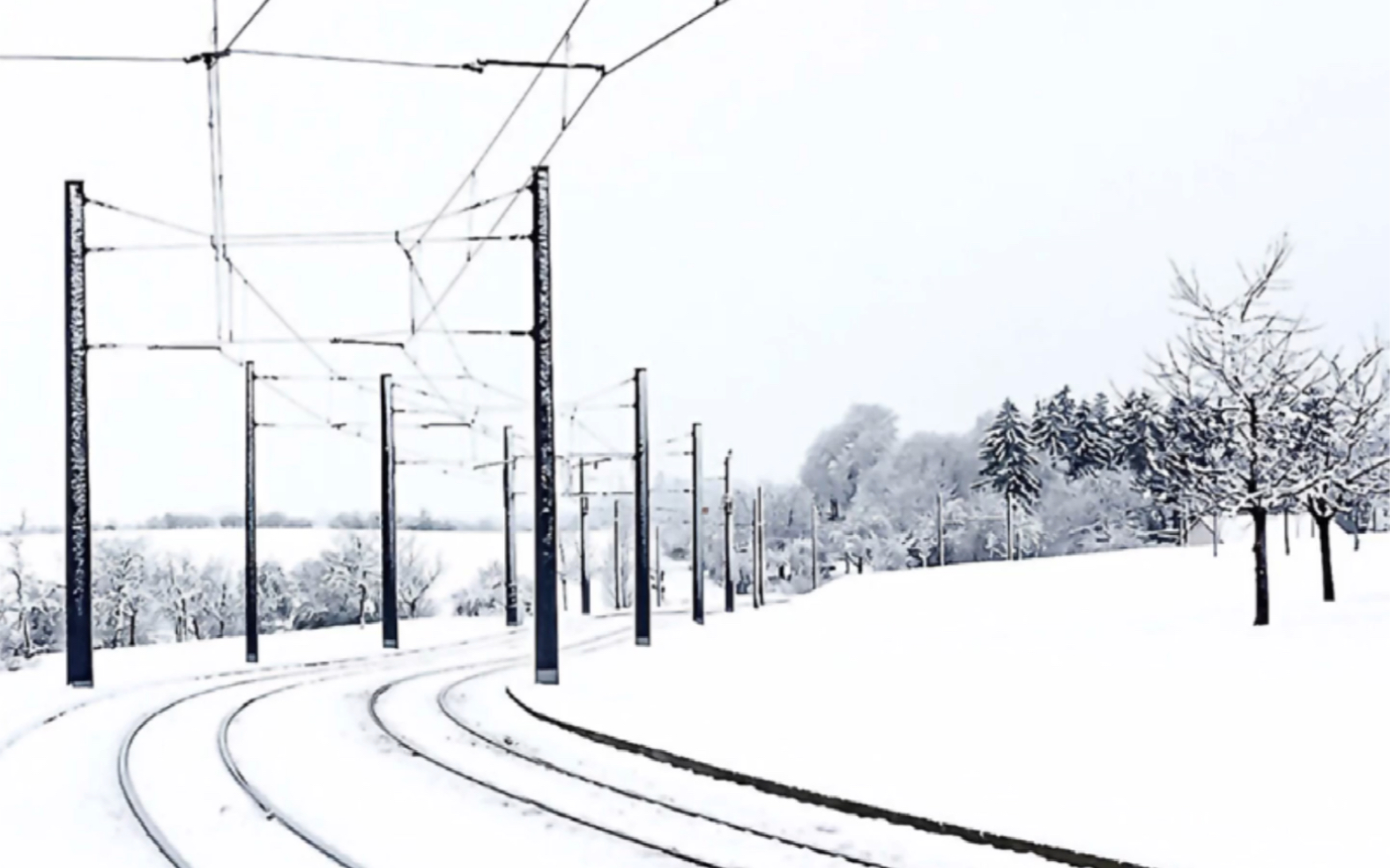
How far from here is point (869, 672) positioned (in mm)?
23703

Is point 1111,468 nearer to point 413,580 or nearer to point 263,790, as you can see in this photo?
point 413,580

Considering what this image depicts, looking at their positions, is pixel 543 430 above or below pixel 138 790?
above

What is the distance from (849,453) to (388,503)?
99.5m

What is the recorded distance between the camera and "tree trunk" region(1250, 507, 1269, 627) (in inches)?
1244

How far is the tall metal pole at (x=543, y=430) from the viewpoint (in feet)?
78.8

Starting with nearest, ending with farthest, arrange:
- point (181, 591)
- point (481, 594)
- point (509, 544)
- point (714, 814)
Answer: point (714, 814), point (509, 544), point (181, 591), point (481, 594)

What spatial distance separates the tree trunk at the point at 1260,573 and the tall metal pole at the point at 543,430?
15727mm

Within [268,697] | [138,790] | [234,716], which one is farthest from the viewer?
[268,697]

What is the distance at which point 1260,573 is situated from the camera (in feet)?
105

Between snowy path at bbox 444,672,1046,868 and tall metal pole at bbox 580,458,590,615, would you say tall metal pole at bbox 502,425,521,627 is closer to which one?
tall metal pole at bbox 580,458,590,615

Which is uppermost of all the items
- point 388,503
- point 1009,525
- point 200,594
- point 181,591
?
A: point 388,503

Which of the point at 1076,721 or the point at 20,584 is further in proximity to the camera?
the point at 20,584

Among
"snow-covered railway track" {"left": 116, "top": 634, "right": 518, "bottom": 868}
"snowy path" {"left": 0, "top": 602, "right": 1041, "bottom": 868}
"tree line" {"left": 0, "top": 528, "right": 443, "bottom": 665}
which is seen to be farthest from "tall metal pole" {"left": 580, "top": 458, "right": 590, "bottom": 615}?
"snowy path" {"left": 0, "top": 602, "right": 1041, "bottom": 868}

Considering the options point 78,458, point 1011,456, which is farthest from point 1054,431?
point 78,458
